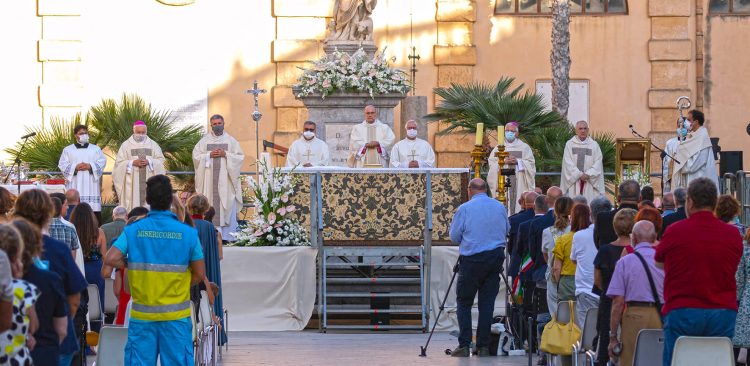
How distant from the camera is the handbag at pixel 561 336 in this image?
12.2 metres

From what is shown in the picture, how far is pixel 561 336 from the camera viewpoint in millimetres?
12266

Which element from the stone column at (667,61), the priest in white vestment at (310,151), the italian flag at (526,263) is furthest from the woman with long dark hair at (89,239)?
the stone column at (667,61)

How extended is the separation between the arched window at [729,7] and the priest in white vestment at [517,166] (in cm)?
844

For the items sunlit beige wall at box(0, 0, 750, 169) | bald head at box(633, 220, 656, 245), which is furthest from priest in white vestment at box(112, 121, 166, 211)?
bald head at box(633, 220, 656, 245)

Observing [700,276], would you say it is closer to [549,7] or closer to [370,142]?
[370,142]

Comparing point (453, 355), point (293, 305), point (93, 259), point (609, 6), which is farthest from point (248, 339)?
point (609, 6)

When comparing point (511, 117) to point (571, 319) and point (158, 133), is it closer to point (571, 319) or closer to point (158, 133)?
point (158, 133)

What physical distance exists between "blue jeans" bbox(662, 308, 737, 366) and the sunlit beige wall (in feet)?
64.2

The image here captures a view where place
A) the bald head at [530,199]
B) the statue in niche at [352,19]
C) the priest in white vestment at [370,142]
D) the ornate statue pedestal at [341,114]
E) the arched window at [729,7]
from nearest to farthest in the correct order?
1. the bald head at [530,199]
2. the priest in white vestment at [370,142]
3. the ornate statue pedestal at [341,114]
4. the statue in niche at [352,19]
5. the arched window at [729,7]

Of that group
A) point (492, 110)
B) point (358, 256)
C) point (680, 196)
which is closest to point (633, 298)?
point (680, 196)

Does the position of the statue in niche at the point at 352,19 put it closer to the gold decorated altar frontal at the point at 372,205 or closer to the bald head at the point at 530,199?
the gold decorated altar frontal at the point at 372,205

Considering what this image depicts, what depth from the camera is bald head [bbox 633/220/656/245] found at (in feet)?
34.8

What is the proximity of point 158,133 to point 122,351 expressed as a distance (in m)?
14.1

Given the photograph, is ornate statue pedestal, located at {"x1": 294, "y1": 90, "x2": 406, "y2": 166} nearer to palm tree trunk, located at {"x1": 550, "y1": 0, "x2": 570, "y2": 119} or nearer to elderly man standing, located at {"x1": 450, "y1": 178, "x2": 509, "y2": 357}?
palm tree trunk, located at {"x1": 550, "y1": 0, "x2": 570, "y2": 119}
